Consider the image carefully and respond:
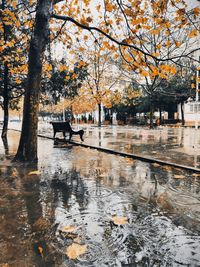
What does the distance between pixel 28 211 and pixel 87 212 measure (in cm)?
92

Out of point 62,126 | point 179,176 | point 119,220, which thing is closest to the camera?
point 119,220

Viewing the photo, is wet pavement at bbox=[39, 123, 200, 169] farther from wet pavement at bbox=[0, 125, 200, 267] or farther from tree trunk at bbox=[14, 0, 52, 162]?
tree trunk at bbox=[14, 0, 52, 162]

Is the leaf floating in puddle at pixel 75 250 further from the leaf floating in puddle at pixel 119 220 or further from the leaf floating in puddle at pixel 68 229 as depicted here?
the leaf floating in puddle at pixel 119 220

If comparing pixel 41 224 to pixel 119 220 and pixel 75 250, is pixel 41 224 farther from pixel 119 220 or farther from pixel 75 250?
pixel 119 220

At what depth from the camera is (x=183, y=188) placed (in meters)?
5.21

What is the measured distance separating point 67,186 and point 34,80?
4.19 meters

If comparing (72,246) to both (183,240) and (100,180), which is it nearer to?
(183,240)

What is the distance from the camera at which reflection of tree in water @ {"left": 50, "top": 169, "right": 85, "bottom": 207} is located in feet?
15.1

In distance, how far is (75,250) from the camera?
2.76 meters

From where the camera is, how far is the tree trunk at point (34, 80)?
25.9 ft

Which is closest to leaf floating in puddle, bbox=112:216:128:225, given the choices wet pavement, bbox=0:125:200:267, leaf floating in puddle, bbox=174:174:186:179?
wet pavement, bbox=0:125:200:267

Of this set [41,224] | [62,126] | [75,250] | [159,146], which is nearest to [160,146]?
[159,146]

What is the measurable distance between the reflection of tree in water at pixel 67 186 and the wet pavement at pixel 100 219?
2 centimetres

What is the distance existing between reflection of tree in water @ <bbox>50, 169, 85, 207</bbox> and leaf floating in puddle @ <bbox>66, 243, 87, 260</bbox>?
1.38 m
